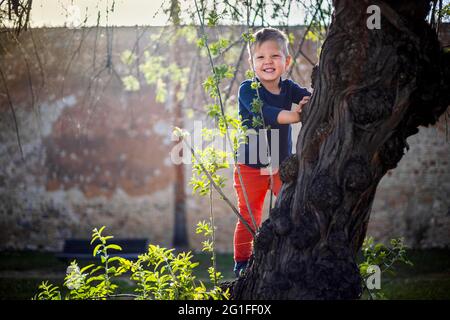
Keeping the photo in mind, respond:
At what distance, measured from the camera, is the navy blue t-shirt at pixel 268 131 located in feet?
9.93

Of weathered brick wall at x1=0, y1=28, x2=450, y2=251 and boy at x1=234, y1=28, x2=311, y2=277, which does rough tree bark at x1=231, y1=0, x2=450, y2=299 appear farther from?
weathered brick wall at x1=0, y1=28, x2=450, y2=251

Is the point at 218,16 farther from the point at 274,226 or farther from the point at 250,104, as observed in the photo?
the point at 274,226

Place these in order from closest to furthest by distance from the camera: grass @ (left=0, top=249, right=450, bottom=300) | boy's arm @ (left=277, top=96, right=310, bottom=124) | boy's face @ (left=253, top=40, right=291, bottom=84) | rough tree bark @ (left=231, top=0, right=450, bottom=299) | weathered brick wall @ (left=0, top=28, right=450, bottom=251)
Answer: rough tree bark @ (left=231, top=0, right=450, bottom=299) → boy's arm @ (left=277, top=96, right=310, bottom=124) → boy's face @ (left=253, top=40, right=291, bottom=84) → grass @ (left=0, top=249, right=450, bottom=300) → weathered brick wall @ (left=0, top=28, right=450, bottom=251)

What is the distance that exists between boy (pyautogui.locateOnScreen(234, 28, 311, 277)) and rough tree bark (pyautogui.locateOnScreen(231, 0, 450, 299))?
0.59m

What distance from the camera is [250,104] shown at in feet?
9.45

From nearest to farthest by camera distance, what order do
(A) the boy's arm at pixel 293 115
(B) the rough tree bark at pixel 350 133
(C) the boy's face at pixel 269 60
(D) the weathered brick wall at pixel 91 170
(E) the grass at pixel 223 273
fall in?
1. (B) the rough tree bark at pixel 350 133
2. (A) the boy's arm at pixel 293 115
3. (C) the boy's face at pixel 269 60
4. (E) the grass at pixel 223 273
5. (D) the weathered brick wall at pixel 91 170

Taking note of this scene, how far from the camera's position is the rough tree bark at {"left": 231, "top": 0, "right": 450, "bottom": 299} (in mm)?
2262

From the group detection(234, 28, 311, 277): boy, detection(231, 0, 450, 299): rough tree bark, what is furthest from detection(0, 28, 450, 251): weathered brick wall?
detection(231, 0, 450, 299): rough tree bark

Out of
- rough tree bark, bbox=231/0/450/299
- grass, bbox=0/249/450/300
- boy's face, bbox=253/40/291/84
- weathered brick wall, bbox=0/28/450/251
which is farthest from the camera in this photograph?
weathered brick wall, bbox=0/28/450/251

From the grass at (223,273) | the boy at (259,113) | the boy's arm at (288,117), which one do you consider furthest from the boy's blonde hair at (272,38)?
the grass at (223,273)

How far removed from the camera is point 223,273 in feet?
24.6

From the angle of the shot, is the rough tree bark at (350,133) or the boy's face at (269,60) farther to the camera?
the boy's face at (269,60)

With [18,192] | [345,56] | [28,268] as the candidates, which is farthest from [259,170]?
[18,192]

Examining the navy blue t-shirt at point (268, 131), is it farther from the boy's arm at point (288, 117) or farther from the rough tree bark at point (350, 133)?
the rough tree bark at point (350, 133)
